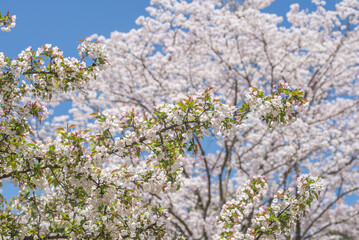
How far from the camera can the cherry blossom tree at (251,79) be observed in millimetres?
11789

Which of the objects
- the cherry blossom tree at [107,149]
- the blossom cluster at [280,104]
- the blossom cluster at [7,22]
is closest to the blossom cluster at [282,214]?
the cherry blossom tree at [107,149]

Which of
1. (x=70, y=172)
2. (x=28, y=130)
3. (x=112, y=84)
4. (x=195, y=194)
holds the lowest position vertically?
(x=70, y=172)

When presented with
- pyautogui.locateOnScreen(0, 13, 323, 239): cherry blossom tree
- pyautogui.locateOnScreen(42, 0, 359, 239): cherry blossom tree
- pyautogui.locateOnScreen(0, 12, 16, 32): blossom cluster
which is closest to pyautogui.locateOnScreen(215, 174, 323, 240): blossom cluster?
pyautogui.locateOnScreen(0, 13, 323, 239): cherry blossom tree

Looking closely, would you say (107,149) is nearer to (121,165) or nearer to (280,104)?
(121,165)

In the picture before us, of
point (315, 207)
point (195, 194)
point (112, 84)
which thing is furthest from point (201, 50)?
point (315, 207)

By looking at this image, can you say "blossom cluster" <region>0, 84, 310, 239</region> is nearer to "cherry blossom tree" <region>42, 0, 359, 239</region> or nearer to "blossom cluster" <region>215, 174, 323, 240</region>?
"blossom cluster" <region>215, 174, 323, 240</region>

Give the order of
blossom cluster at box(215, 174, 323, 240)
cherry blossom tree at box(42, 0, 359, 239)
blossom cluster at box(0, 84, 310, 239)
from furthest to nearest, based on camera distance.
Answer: cherry blossom tree at box(42, 0, 359, 239)
blossom cluster at box(215, 174, 323, 240)
blossom cluster at box(0, 84, 310, 239)

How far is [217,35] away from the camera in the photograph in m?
12.6

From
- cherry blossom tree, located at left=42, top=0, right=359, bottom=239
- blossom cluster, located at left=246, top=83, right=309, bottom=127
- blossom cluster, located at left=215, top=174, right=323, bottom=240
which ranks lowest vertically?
blossom cluster, located at left=215, top=174, right=323, bottom=240

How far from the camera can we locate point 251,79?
41.5ft

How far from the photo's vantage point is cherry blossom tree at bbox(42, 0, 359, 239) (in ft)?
38.7

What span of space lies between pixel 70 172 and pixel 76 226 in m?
0.64

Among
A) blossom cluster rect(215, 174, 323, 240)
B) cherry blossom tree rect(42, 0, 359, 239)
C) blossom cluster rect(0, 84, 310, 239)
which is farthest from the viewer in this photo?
cherry blossom tree rect(42, 0, 359, 239)

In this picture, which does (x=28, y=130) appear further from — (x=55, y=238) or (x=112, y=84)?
(x=112, y=84)
